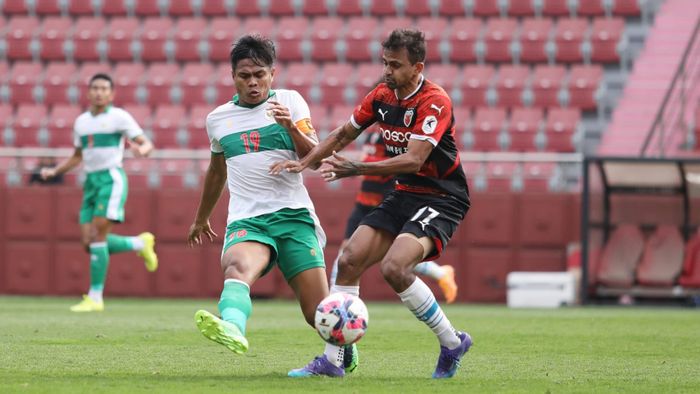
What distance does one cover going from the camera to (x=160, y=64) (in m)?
24.8

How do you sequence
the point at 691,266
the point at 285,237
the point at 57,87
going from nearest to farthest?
the point at 285,237 < the point at 691,266 < the point at 57,87

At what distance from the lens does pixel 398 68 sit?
7203mm

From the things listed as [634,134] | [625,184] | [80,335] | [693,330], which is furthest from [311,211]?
[634,134]

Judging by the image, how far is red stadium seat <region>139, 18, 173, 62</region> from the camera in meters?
24.9

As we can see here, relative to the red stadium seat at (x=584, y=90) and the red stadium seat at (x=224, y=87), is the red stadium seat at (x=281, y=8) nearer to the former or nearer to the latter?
the red stadium seat at (x=224, y=87)

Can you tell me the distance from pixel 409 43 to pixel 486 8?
1760 centimetres

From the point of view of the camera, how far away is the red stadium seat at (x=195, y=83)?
77.5 feet

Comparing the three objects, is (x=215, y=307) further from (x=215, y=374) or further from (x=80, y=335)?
(x=215, y=374)

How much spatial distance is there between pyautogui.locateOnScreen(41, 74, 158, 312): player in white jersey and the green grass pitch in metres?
0.91

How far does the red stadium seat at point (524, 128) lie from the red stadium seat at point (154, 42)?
7.36 m

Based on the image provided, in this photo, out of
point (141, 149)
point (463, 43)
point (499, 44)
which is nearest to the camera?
point (141, 149)

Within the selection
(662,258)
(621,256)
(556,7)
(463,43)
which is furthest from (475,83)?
(662,258)

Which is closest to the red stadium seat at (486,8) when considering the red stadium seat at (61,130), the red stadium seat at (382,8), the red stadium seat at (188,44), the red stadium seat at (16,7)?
the red stadium seat at (382,8)

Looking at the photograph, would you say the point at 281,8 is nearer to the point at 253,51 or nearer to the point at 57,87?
the point at 57,87
